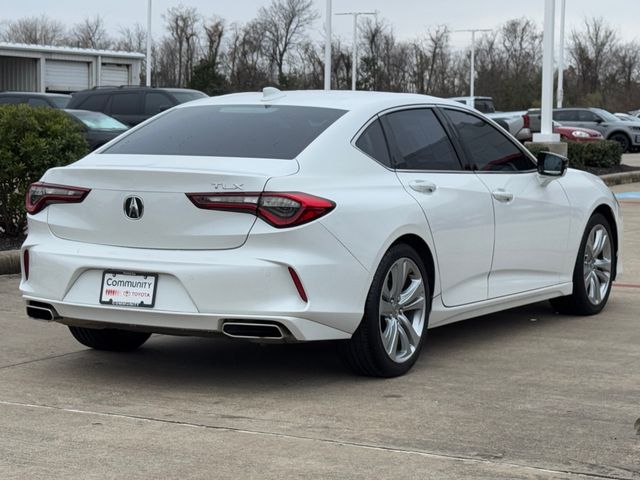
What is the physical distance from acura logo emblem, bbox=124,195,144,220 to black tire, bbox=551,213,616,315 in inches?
137

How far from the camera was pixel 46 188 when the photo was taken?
638 centimetres

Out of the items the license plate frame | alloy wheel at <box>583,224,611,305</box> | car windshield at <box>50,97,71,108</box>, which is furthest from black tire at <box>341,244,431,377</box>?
car windshield at <box>50,97,71,108</box>

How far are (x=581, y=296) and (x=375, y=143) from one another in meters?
2.46

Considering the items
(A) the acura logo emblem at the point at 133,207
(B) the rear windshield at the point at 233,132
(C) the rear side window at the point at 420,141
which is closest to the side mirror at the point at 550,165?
(C) the rear side window at the point at 420,141

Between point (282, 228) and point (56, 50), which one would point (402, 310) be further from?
point (56, 50)

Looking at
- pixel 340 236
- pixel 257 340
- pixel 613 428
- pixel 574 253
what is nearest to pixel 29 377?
pixel 257 340

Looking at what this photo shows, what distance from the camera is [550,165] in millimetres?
7977

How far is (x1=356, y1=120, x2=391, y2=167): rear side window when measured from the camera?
653 centimetres

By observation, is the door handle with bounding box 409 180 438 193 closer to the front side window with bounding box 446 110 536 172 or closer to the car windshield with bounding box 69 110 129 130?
the front side window with bounding box 446 110 536 172

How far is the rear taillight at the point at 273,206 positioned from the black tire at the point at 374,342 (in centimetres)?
58

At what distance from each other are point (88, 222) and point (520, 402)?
7.48 ft

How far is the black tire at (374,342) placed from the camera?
614cm

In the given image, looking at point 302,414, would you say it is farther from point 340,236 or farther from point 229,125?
point 229,125

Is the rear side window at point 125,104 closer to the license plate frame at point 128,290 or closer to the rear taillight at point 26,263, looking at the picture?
the rear taillight at point 26,263
